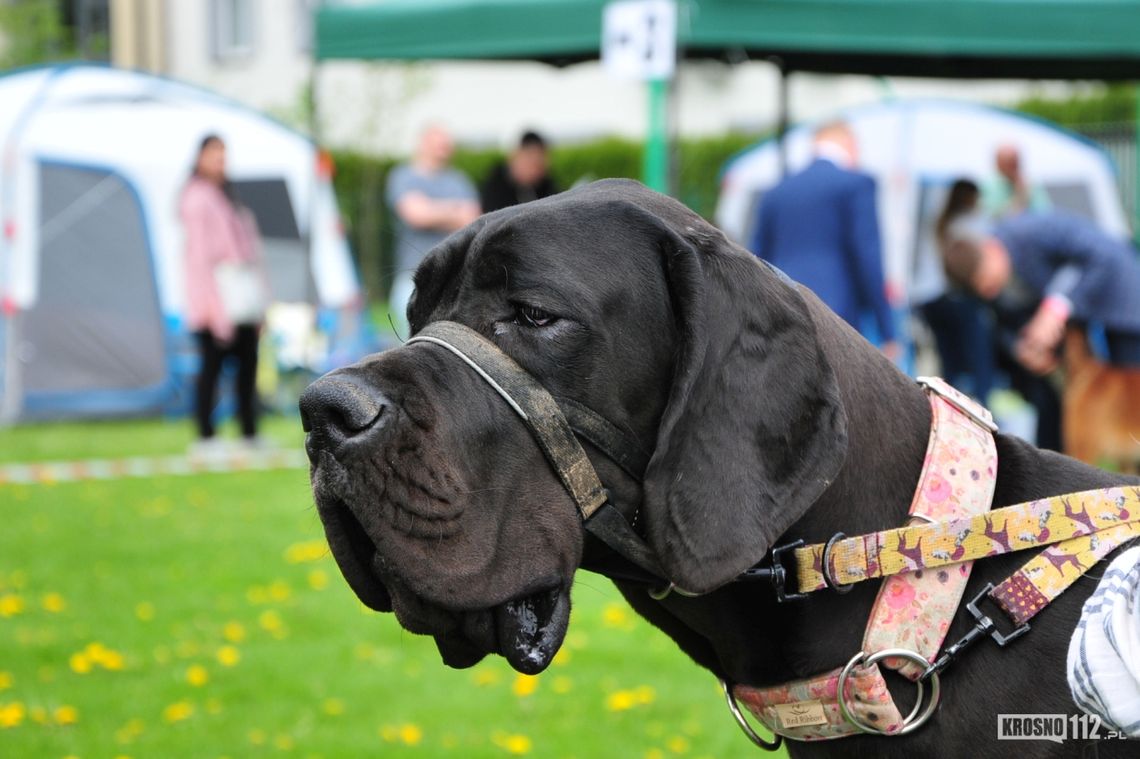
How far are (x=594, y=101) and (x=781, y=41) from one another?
63.4 ft

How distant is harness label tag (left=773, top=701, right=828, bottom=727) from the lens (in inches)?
85.0

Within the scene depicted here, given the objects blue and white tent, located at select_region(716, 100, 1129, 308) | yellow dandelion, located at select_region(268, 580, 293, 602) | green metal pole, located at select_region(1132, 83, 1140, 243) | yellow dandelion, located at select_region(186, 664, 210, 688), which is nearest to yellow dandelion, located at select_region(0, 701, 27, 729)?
yellow dandelion, located at select_region(186, 664, 210, 688)

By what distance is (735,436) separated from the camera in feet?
6.88

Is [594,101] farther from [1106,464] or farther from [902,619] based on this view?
[902,619]

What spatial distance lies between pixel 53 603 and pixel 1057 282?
592 cm

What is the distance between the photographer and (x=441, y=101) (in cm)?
2864

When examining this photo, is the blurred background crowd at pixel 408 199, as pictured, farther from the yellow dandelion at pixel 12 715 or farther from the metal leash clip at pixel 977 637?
the metal leash clip at pixel 977 637

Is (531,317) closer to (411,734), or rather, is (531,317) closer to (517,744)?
(517,744)

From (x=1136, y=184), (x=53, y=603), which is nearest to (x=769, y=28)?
(x=53, y=603)

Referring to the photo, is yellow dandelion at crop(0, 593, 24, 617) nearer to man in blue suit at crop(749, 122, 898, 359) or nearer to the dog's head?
the dog's head

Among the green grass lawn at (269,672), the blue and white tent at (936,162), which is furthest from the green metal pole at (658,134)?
the blue and white tent at (936,162)

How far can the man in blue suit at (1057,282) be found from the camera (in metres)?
7.83

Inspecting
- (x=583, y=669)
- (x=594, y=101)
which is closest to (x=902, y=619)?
(x=583, y=669)

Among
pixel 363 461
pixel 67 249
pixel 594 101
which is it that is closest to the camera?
pixel 363 461
